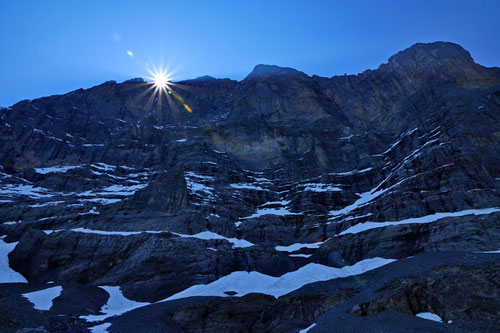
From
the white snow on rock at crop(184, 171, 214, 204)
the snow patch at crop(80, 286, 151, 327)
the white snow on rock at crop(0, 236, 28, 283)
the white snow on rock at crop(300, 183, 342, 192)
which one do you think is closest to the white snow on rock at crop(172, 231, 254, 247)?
the white snow on rock at crop(184, 171, 214, 204)

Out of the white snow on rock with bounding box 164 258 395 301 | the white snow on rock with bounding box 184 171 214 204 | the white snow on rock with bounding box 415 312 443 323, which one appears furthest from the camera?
the white snow on rock with bounding box 184 171 214 204

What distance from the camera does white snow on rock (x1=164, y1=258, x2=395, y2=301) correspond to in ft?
111

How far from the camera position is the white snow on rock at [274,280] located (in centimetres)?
3372

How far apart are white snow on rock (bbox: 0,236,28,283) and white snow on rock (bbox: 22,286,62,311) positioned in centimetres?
611

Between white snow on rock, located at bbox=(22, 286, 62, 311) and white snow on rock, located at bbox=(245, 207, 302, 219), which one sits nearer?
white snow on rock, located at bbox=(22, 286, 62, 311)

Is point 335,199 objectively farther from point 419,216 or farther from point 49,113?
point 49,113

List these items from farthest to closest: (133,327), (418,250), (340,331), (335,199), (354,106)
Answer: (354,106) < (335,199) < (418,250) < (133,327) < (340,331)

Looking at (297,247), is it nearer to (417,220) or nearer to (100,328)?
(417,220)

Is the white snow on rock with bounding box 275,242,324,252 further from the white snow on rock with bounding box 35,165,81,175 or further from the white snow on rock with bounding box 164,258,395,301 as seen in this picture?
the white snow on rock with bounding box 35,165,81,175

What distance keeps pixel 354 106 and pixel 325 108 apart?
8.46m

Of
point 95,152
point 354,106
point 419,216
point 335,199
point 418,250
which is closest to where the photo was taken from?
point 418,250

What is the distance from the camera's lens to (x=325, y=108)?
86.9 m

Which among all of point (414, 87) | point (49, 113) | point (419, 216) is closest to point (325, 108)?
point (414, 87)

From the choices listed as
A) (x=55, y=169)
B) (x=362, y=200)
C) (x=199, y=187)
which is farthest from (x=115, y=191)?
(x=362, y=200)
